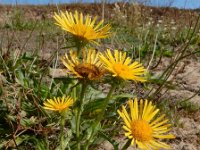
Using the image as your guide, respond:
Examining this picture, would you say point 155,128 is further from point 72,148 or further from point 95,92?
point 95,92

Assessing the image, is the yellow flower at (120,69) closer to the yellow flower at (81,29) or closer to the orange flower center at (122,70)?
the orange flower center at (122,70)

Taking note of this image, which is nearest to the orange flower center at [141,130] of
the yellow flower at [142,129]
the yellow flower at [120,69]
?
the yellow flower at [142,129]

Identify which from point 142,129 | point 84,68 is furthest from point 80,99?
point 142,129

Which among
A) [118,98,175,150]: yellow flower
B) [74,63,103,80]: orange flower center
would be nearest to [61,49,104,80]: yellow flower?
[74,63,103,80]: orange flower center

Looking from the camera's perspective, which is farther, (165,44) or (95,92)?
(165,44)

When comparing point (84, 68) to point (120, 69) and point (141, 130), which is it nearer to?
point (120, 69)

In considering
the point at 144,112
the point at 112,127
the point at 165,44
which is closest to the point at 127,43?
the point at 165,44
